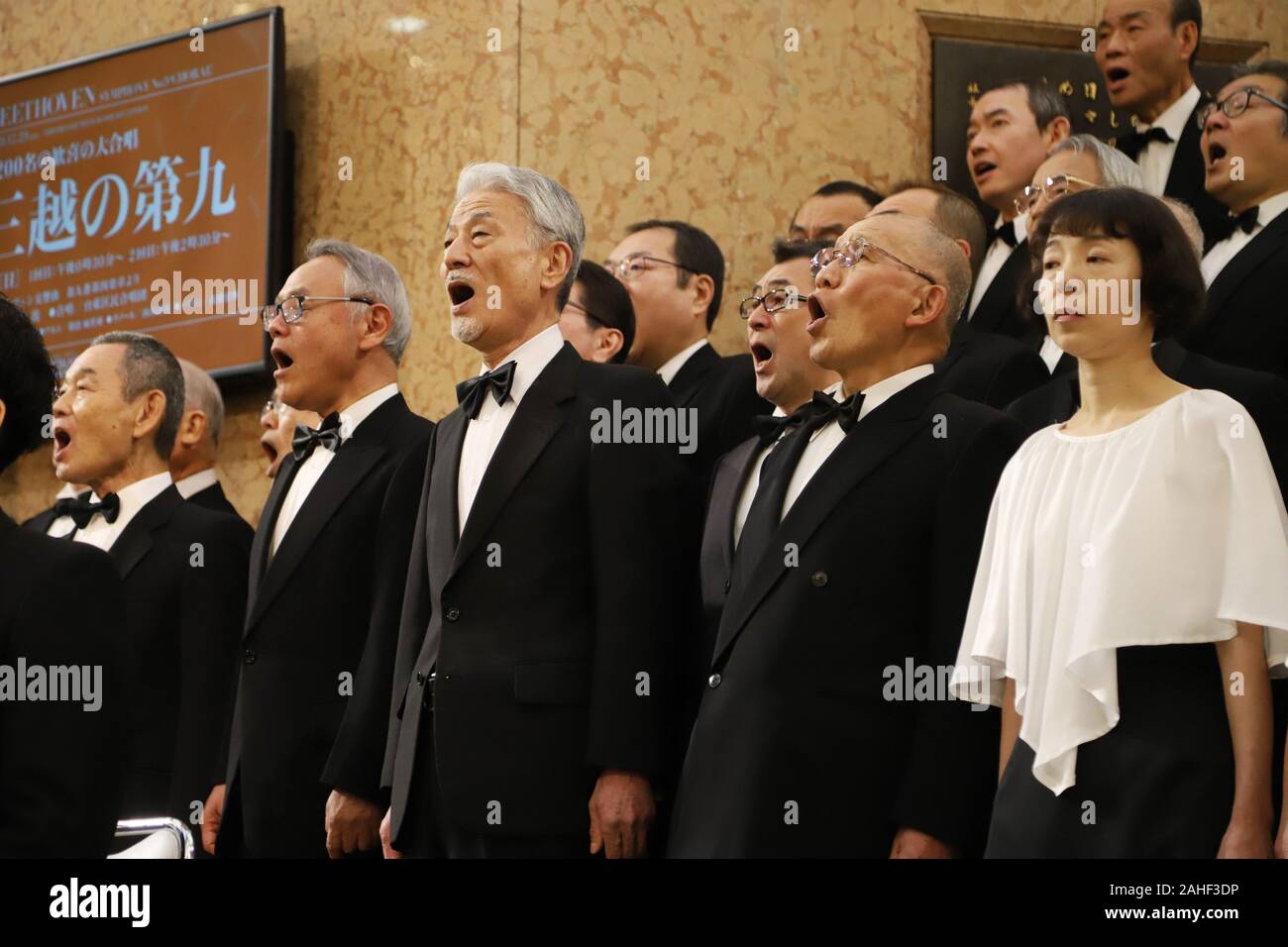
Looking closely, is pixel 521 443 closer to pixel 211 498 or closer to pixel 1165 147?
pixel 211 498

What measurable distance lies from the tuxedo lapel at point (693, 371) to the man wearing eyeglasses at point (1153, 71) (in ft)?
4.31

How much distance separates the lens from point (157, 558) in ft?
15.7

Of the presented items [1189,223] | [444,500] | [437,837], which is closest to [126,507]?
[444,500]

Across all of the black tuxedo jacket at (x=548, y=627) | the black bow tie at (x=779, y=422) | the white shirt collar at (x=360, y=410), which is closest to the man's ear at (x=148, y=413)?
the white shirt collar at (x=360, y=410)

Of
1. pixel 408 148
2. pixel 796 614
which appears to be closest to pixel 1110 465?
pixel 796 614

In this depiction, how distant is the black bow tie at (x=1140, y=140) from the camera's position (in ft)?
17.4

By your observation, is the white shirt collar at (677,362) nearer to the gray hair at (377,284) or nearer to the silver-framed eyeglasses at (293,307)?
the gray hair at (377,284)

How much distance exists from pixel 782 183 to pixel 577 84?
0.75m

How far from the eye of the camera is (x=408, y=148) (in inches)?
257

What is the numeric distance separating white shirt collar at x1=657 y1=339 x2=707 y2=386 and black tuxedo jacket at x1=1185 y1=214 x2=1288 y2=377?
1636 mm

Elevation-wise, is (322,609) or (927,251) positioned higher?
(927,251)

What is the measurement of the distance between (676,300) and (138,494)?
1588 mm

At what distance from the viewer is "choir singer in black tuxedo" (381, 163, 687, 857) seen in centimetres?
356

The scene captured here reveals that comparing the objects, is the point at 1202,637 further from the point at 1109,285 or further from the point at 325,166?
the point at 325,166
